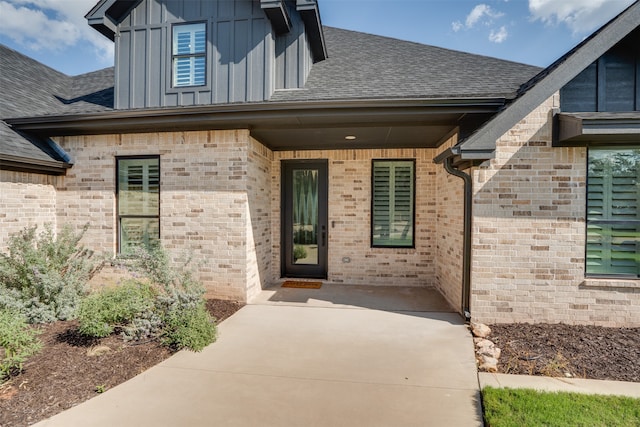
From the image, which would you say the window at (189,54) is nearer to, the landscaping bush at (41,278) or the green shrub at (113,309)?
the landscaping bush at (41,278)

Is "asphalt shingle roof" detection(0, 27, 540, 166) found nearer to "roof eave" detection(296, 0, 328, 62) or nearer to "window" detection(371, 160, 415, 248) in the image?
"roof eave" detection(296, 0, 328, 62)

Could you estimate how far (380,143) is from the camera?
664 centimetres

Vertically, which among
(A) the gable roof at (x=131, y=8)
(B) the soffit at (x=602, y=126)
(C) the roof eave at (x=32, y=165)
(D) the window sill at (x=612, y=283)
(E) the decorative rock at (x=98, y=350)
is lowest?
(E) the decorative rock at (x=98, y=350)

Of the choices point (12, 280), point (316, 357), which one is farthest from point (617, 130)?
point (12, 280)

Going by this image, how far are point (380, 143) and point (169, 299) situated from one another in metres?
4.86

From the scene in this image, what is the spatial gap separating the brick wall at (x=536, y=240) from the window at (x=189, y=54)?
513cm

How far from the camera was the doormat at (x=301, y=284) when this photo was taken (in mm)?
6595

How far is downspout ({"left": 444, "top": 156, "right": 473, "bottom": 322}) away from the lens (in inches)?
182

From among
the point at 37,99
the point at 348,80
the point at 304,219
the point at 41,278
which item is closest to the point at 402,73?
the point at 348,80

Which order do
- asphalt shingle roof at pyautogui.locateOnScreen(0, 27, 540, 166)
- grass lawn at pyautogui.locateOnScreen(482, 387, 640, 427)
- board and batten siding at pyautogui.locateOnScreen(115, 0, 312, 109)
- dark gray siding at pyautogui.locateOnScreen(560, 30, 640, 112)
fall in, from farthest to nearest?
board and batten siding at pyautogui.locateOnScreen(115, 0, 312, 109) < asphalt shingle roof at pyautogui.locateOnScreen(0, 27, 540, 166) < dark gray siding at pyautogui.locateOnScreen(560, 30, 640, 112) < grass lawn at pyautogui.locateOnScreen(482, 387, 640, 427)

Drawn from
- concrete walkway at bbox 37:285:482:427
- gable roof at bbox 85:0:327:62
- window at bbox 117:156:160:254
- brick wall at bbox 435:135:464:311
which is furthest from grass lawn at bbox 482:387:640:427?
gable roof at bbox 85:0:327:62

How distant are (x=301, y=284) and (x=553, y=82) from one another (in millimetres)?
5404

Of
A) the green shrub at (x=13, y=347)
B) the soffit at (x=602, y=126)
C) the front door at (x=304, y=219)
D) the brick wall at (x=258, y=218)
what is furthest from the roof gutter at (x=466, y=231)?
the green shrub at (x=13, y=347)

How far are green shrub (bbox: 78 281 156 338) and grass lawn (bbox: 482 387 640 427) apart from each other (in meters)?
4.05
